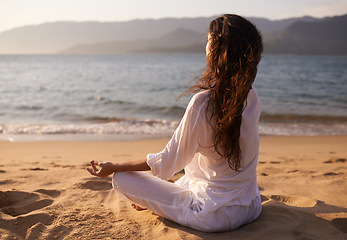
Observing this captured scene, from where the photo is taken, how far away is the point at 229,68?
1960 millimetres

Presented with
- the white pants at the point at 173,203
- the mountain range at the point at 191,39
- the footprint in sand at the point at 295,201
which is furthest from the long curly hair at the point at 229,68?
the mountain range at the point at 191,39

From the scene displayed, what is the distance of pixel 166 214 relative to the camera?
246 centimetres

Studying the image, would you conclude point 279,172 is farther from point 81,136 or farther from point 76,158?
point 81,136

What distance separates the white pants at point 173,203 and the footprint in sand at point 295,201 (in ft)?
2.40

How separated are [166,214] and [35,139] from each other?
5876 millimetres

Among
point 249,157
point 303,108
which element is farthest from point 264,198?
point 303,108

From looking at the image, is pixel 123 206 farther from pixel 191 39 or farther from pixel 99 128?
pixel 191 39

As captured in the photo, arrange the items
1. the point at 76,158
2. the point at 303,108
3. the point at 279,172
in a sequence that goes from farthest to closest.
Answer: the point at 303,108, the point at 76,158, the point at 279,172

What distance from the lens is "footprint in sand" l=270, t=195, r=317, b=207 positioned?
2.94 m

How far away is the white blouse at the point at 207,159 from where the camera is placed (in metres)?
2.05

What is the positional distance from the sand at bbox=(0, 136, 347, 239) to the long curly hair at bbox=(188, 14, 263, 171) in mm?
934

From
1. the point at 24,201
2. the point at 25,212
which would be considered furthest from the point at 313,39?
the point at 25,212

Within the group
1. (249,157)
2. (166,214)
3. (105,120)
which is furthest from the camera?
(105,120)

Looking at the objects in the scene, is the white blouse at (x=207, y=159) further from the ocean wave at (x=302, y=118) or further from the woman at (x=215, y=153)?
the ocean wave at (x=302, y=118)
